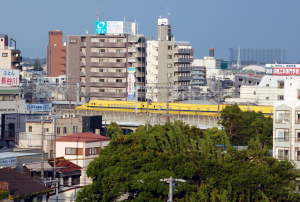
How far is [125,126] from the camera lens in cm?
6531

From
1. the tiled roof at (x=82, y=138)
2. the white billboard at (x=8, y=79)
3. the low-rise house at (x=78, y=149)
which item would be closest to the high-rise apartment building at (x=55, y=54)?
the white billboard at (x=8, y=79)

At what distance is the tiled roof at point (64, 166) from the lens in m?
35.1

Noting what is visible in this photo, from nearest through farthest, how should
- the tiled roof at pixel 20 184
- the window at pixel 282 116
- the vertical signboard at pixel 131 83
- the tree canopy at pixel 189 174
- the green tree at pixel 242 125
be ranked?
1. the tiled roof at pixel 20 184
2. the tree canopy at pixel 189 174
3. the window at pixel 282 116
4. the green tree at pixel 242 125
5. the vertical signboard at pixel 131 83

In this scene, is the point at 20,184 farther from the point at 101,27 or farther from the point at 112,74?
the point at 101,27

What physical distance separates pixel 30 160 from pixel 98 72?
53169 millimetres

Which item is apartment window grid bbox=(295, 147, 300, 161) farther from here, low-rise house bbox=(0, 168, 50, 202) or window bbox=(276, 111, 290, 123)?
low-rise house bbox=(0, 168, 50, 202)

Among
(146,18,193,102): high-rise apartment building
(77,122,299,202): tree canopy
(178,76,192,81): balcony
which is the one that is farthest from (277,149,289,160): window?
(178,76,192,81): balcony

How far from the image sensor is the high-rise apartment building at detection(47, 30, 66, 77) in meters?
119

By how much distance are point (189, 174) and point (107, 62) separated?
59.9 m

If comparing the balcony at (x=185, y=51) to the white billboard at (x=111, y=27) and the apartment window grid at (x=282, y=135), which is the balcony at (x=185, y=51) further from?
the apartment window grid at (x=282, y=135)

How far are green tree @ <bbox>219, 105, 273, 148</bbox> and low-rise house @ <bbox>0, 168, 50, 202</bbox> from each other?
19.1 meters

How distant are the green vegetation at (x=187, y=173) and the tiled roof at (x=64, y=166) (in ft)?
12.7

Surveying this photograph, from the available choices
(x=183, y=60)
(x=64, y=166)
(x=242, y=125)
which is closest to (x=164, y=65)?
(x=183, y=60)

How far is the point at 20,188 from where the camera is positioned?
27.1 meters
